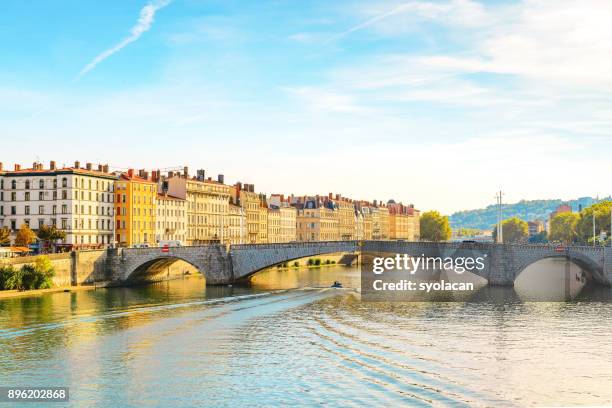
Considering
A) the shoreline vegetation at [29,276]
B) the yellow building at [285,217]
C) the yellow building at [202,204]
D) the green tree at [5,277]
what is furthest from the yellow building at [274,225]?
the green tree at [5,277]

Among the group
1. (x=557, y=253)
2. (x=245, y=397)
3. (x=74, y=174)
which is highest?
(x=74, y=174)

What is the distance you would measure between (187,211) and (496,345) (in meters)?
81.5

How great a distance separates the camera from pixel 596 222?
485 ft

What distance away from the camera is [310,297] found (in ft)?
259

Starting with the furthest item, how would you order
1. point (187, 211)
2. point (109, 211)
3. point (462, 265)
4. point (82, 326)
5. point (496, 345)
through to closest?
1. point (187, 211)
2. point (109, 211)
3. point (462, 265)
4. point (82, 326)
5. point (496, 345)

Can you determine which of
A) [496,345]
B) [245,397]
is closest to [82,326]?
[245,397]

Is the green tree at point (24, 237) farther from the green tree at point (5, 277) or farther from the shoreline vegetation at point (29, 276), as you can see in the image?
the green tree at point (5, 277)

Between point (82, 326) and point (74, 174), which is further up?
point (74, 174)

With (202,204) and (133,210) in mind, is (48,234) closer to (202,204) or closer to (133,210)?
(133,210)

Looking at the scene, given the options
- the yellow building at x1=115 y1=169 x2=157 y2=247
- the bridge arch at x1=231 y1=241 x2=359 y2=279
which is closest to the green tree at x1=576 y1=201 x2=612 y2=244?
the bridge arch at x1=231 y1=241 x2=359 y2=279

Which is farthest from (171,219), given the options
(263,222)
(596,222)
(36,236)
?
(596,222)

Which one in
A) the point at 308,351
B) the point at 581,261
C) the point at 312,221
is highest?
the point at 312,221

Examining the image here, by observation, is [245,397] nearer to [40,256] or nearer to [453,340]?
[453,340]

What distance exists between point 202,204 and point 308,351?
85.2m
